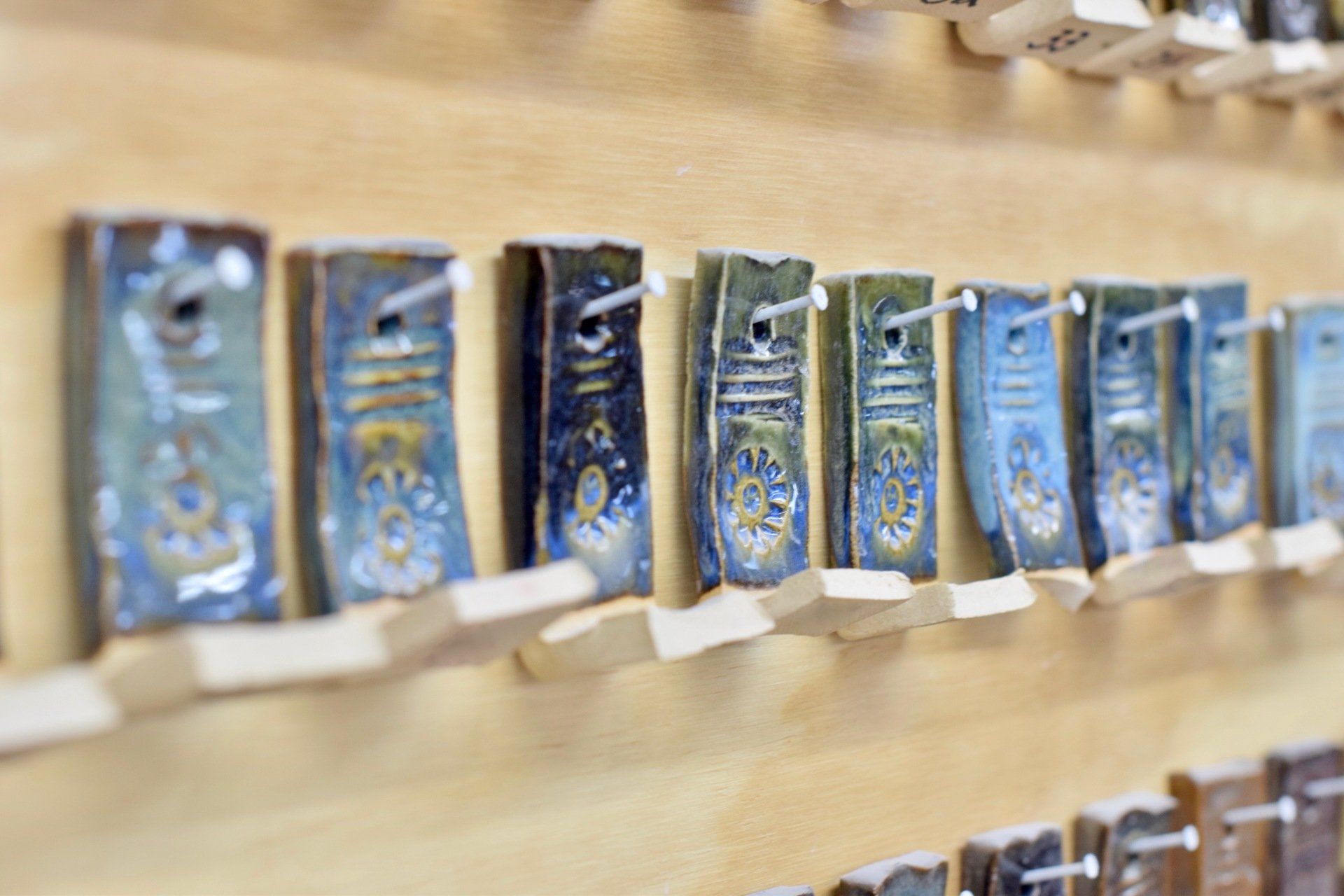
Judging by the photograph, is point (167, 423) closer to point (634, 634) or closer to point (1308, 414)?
point (634, 634)

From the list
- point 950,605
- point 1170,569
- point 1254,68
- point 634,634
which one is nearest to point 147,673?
point 634,634

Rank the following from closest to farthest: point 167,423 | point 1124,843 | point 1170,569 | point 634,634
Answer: point 167,423
point 634,634
point 1170,569
point 1124,843

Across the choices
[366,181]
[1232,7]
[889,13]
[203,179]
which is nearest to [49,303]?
[203,179]

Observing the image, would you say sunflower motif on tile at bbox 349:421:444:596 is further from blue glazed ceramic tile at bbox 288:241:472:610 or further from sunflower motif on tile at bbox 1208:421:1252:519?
sunflower motif on tile at bbox 1208:421:1252:519

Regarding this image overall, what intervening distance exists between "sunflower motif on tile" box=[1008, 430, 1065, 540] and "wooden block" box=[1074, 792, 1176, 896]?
37cm

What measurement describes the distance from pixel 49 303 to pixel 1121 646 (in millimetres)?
1180

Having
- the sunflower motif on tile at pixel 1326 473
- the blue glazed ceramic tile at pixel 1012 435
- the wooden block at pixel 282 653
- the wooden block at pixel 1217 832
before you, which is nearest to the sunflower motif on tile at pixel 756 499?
the blue glazed ceramic tile at pixel 1012 435

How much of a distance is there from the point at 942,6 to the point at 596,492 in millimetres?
567

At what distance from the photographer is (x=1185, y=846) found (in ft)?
4.81

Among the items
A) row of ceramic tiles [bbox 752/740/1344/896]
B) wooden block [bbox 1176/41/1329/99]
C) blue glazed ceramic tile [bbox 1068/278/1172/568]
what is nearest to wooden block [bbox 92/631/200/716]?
row of ceramic tiles [bbox 752/740/1344/896]

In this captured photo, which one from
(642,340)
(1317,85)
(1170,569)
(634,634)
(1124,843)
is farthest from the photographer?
(1317,85)

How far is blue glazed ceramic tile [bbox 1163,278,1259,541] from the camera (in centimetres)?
143

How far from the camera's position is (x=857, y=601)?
103 cm

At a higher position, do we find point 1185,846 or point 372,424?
point 372,424
